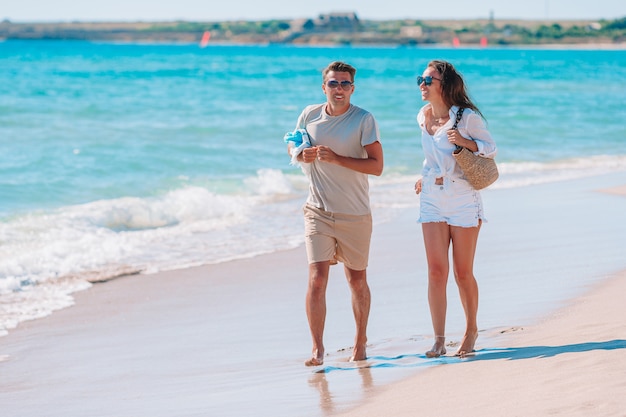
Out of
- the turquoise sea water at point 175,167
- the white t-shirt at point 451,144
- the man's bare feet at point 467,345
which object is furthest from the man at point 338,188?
the turquoise sea water at point 175,167

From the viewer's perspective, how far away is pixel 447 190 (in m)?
5.33

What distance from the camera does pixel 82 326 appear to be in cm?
700

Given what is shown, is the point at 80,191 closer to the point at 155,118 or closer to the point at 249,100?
→ the point at 155,118

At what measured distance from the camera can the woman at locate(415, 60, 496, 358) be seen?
5297 mm

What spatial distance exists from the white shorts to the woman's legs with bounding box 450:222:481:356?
55mm

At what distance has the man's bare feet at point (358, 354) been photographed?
5.42 metres

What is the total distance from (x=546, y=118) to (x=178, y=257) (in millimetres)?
20443

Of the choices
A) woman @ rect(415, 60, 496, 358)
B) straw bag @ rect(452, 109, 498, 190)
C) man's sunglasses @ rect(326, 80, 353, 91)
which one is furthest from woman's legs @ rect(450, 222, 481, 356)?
man's sunglasses @ rect(326, 80, 353, 91)

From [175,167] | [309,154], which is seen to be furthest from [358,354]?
[175,167]

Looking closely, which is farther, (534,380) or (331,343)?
(331,343)

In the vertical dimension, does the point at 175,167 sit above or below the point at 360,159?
below

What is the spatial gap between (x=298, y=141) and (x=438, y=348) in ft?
4.59

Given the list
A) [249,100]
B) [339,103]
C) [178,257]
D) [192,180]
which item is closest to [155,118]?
[249,100]

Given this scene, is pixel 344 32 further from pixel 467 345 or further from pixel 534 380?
pixel 534 380
